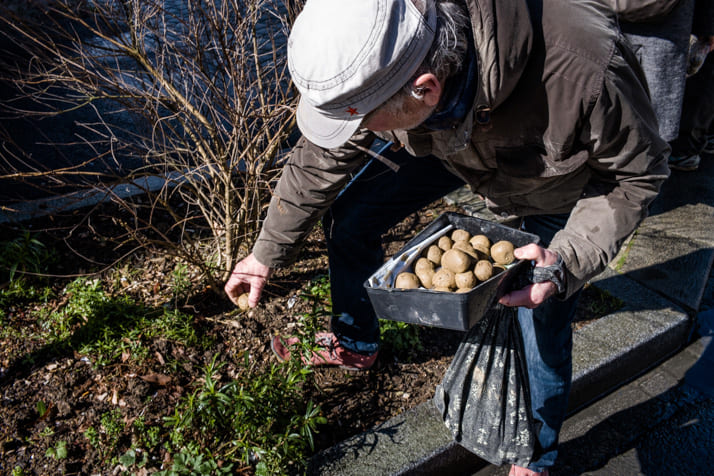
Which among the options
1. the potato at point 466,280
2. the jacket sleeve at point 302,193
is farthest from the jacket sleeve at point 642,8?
the potato at point 466,280

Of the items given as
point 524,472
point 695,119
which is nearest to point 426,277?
point 524,472

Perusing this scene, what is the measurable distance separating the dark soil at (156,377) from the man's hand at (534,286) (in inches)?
39.7

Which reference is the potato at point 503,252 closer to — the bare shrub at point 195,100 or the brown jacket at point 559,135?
the brown jacket at point 559,135

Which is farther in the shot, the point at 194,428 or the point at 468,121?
the point at 194,428

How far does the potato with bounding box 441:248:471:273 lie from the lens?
184 cm

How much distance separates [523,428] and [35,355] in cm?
234

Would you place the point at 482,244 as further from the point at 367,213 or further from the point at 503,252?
the point at 367,213

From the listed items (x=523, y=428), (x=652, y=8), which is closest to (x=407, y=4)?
(x=523, y=428)

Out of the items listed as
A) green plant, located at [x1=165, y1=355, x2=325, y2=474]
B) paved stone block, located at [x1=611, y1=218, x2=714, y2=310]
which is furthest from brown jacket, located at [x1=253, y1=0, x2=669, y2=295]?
paved stone block, located at [x1=611, y1=218, x2=714, y2=310]

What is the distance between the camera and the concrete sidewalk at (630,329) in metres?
2.26

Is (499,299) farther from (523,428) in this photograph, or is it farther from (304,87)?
(304,87)

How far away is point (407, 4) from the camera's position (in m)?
1.38

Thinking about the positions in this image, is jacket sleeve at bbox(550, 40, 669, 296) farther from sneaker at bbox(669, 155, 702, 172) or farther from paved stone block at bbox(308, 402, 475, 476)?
sneaker at bbox(669, 155, 702, 172)

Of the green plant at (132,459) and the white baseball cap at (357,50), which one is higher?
the white baseball cap at (357,50)
